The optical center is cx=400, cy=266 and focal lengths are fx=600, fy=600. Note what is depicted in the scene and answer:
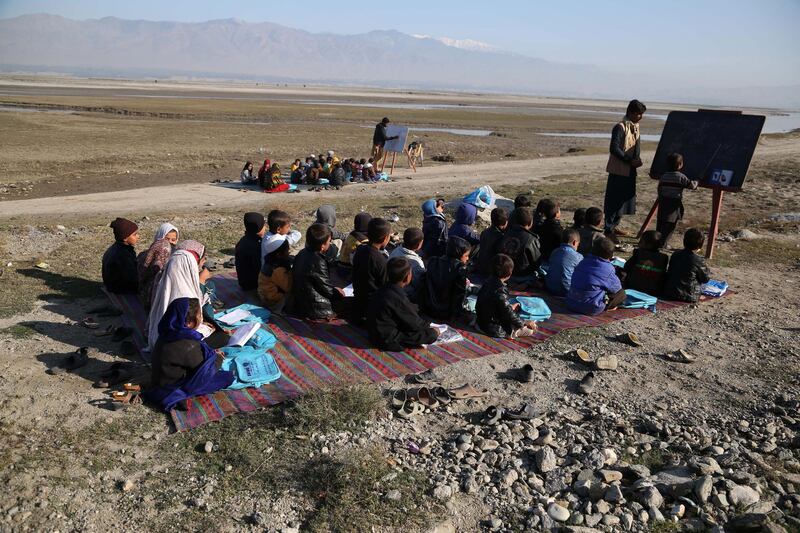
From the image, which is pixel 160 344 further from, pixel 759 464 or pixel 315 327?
pixel 759 464

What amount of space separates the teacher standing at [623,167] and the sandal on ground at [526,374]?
5.32m

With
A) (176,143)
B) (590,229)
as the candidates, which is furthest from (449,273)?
(176,143)

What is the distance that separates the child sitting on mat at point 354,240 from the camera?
Result: 26.8 ft

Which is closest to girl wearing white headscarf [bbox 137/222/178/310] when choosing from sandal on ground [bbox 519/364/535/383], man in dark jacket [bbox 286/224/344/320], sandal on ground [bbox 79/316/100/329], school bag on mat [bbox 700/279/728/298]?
sandal on ground [bbox 79/316/100/329]

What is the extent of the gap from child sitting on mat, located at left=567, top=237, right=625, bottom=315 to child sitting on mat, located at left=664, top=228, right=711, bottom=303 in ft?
2.91

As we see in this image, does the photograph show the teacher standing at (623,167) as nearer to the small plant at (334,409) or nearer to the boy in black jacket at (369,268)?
the boy in black jacket at (369,268)

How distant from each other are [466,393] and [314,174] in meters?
12.2

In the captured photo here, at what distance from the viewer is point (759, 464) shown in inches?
174

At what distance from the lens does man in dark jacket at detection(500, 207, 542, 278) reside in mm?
7840

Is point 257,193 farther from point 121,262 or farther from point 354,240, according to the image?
point 121,262

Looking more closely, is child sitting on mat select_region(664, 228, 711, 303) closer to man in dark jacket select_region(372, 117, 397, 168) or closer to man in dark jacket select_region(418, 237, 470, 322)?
man in dark jacket select_region(418, 237, 470, 322)

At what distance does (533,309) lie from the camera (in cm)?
718

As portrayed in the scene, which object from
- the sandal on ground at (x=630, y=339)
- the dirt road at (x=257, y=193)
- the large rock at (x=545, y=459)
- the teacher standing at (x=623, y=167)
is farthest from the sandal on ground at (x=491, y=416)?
the dirt road at (x=257, y=193)

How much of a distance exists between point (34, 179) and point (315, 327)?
1363 cm
